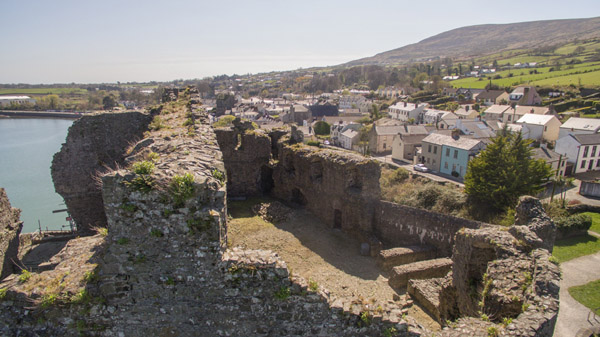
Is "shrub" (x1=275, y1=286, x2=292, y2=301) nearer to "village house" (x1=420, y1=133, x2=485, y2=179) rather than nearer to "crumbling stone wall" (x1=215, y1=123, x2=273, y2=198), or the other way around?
"crumbling stone wall" (x1=215, y1=123, x2=273, y2=198)

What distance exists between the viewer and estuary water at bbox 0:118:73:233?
3500 centimetres

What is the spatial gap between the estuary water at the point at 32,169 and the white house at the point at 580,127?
178 ft

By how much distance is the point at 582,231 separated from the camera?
2253 cm

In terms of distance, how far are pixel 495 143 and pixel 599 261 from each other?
10.1 metres

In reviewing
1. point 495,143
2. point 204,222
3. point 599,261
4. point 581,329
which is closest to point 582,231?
point 599,261

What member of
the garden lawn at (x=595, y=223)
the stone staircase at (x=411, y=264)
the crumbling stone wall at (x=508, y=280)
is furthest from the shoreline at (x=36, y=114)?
the crumbling stone wall at (x=508, y=280)

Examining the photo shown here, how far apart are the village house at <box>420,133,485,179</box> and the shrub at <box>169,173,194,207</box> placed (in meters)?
35.6

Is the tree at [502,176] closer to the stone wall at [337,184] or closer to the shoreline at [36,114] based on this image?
the stone wall at [337,184]

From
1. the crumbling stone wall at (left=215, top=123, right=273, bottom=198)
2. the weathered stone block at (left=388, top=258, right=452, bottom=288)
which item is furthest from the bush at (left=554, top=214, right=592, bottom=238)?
the crumbling stone wall at (left=215, top=123, right=273, bottom=198)

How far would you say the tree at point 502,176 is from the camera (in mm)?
24703

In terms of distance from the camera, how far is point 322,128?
7181cm

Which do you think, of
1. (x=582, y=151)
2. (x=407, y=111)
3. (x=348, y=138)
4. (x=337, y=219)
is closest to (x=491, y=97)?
(x=407, y=111)

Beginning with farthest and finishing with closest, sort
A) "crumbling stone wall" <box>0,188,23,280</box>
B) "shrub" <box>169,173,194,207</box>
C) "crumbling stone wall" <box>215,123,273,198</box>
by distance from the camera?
"crumbling stone wall" <box>215,123,273,198</box> < "crumbling stone wall" <box>0,188,23,280</box> < "shrub" <box>169,173,194,207</box>

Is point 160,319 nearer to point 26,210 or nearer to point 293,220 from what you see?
point 293,220
